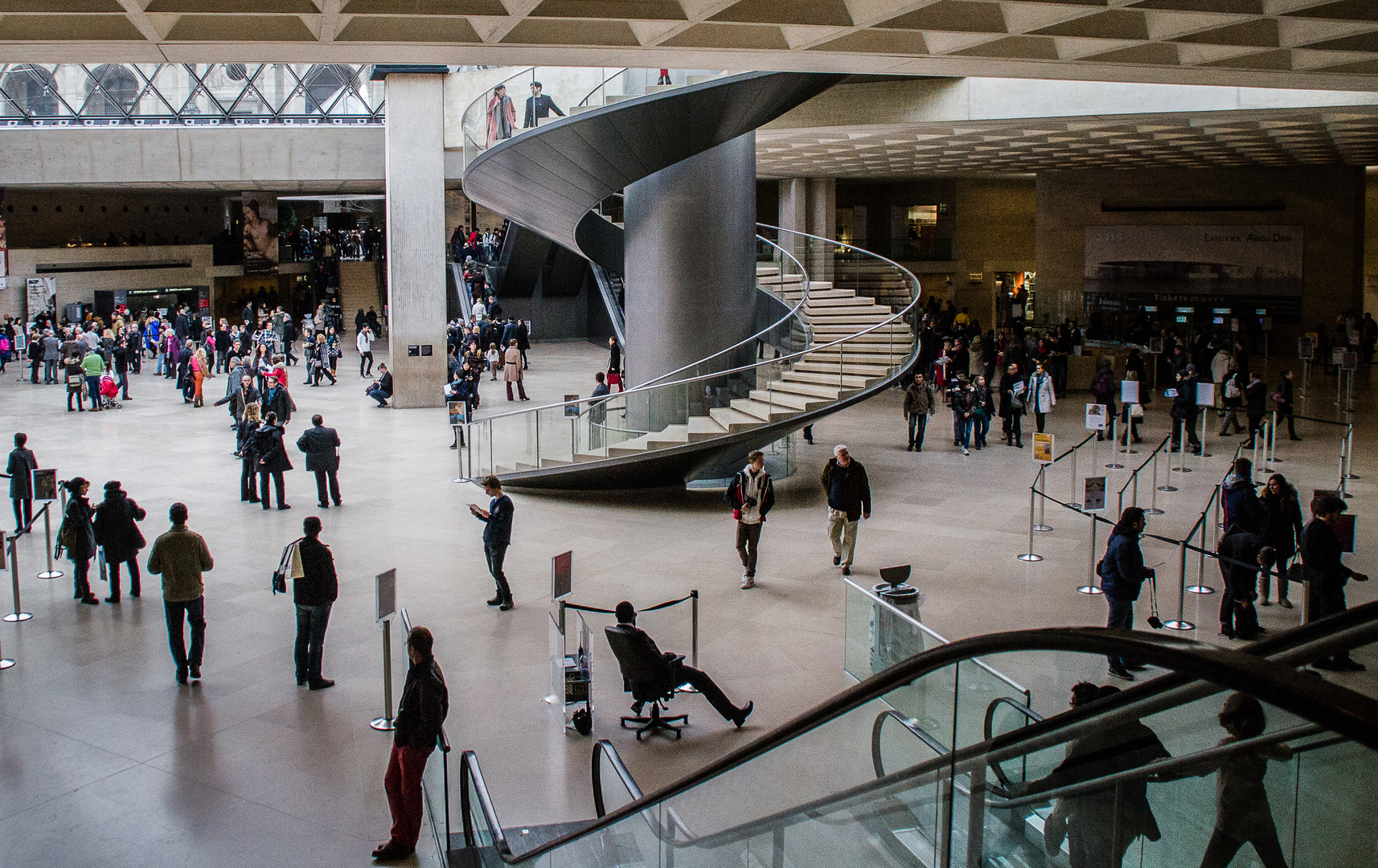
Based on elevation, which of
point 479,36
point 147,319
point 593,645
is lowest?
point 593,645

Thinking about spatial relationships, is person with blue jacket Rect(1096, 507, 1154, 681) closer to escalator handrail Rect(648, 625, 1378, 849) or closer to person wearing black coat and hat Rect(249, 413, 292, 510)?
escalator handrail Rect(648, 625, 1378, 849)

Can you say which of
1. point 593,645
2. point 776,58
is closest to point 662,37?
point 776,58

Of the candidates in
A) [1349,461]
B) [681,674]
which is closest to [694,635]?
[681,674]

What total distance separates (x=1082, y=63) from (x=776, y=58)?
2.56 m

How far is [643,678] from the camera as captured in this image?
284 inches

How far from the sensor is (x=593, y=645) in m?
9.25

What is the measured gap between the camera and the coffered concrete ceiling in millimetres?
7605

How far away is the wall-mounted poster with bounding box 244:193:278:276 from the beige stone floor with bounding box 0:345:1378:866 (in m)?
27.2

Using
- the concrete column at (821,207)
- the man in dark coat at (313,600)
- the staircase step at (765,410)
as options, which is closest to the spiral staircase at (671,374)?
the staircase step at (765,410)

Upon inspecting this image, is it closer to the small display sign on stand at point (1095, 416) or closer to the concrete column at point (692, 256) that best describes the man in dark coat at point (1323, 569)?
the small display sign on stand at point (1095, 416)

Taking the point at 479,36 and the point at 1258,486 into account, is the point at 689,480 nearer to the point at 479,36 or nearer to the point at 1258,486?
the point at 1258,486

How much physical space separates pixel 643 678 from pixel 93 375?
18406 mm

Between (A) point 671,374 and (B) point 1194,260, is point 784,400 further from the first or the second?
(B) point 1194,260

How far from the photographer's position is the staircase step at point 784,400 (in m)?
14.4
